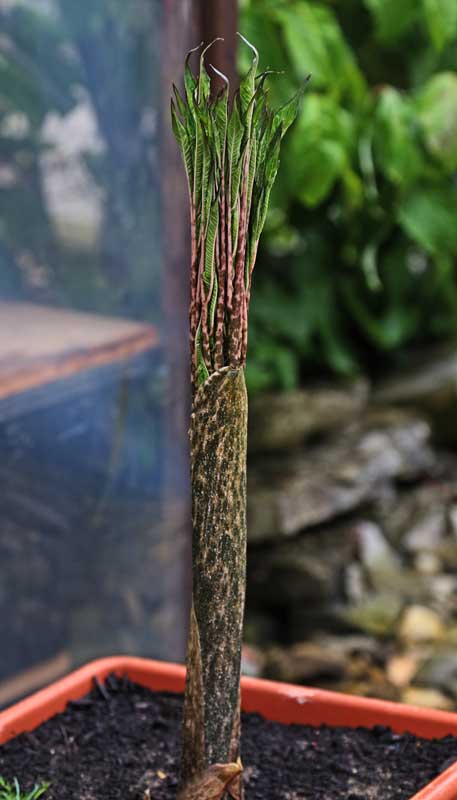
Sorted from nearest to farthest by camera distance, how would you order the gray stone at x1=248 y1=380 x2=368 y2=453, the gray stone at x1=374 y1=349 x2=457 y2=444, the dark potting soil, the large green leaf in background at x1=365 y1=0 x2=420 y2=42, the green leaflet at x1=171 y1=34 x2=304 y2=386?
the green leaflet at x1=171 y1=34 x2=304 y2=386, the dark potting soil, the large green leaf in background at x1=365 y1=0 x2=420 y2=42, the gray stone at x1=248 y1=380 x2=368 y2=453, the gray stone at x1=374 y1=349 x2=457 y2=444

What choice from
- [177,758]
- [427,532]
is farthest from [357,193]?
[177,758]

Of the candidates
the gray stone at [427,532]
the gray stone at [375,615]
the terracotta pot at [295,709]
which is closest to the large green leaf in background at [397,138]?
the gray stone at [427,532]

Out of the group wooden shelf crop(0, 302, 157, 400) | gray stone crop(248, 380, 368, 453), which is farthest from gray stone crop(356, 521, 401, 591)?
wooden shelf crop(0, 302, 157, 400)

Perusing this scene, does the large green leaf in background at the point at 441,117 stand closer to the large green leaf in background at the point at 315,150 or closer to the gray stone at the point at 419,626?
the large green leaf in background at the point at 315,150

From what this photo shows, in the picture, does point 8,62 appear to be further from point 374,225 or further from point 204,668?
point 374,225

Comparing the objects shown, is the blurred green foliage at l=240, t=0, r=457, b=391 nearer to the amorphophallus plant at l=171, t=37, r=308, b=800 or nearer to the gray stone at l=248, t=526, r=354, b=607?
the gray stone at l=248, t=526, r=354, b=607

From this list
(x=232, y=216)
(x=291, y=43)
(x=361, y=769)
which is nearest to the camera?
(x=232, y=216)

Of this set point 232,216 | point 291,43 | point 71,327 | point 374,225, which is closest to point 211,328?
point 232,216
